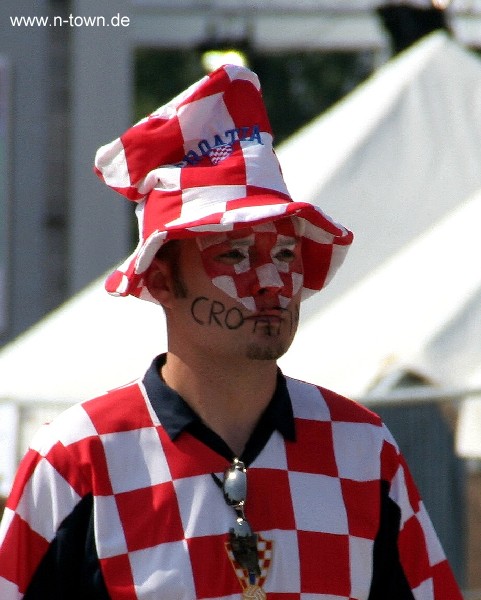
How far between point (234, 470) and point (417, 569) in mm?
356

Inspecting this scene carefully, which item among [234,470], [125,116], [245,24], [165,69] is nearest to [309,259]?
[234,470]

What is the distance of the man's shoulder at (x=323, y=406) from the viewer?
2.22 meters

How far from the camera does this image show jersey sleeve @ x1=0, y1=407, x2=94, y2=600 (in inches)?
78.4

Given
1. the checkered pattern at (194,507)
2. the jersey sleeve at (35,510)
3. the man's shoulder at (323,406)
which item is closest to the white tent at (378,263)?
the man's shoulder at (323,406)

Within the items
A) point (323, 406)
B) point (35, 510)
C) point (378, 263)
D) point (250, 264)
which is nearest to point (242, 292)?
point (250, 264)

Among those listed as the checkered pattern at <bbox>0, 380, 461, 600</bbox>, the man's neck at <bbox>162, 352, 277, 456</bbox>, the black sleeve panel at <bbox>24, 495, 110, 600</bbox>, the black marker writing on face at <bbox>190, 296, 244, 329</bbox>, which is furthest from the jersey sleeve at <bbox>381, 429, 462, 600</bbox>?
the black sleeve panel at <bbox>24, 495, 110, 600</bbox>

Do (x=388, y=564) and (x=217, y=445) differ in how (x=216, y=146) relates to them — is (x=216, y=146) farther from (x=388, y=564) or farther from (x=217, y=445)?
(x=388, y=564)

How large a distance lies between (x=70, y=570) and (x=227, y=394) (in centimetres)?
37

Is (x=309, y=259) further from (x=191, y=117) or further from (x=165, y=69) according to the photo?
(x=165, y=69)

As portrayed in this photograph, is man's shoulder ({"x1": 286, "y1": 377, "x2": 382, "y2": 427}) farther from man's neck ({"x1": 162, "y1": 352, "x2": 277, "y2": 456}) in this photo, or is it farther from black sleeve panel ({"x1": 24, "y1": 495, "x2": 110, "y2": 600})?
black sleeve panel ({"x1": 24, "y1": 495, "x2": 110, "y2": 600})

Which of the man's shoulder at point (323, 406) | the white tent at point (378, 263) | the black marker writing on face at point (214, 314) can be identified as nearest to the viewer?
the black marker writing on face at point (214, 314)

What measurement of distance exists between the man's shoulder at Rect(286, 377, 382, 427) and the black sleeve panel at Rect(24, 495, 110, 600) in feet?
1.36

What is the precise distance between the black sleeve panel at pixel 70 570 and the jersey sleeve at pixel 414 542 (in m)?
0.49

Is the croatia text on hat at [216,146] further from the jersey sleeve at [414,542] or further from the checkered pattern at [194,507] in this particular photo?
the jersey sleeve at [414,542]
